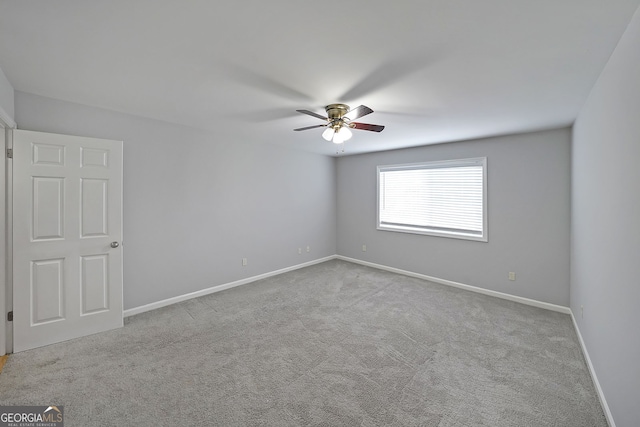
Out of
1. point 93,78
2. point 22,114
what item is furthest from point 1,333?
point 93,78

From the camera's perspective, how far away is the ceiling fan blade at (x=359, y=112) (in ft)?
7.55

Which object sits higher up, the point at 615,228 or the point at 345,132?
the point at 345,132

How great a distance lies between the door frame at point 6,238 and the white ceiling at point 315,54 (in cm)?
56

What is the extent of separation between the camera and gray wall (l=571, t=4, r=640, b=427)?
139cm

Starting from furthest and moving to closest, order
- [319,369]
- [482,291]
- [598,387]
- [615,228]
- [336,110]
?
[482,291]
[336,110]
[319,369]
[598,387]
[615,228]

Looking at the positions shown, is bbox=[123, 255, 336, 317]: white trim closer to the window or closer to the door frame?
the door frame

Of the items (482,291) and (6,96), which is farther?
(482,291)

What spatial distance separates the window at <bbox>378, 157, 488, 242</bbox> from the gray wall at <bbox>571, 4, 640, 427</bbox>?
1.65 m

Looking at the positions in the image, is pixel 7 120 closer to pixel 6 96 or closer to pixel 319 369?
pixel 6 96

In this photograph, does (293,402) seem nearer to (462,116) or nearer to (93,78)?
(93,78)

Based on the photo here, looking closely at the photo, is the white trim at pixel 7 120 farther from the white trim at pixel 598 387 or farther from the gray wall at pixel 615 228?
the white trim at pixel 598 387

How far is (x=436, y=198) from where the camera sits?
15.5 feet

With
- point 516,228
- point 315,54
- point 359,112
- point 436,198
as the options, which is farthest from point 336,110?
point 516,228

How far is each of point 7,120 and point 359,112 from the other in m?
3.09
